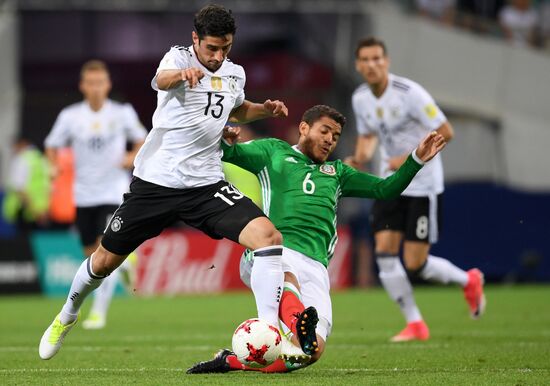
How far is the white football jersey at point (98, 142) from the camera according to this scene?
12625 mm

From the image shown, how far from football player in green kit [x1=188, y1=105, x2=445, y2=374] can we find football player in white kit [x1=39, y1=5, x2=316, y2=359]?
26 centimetres

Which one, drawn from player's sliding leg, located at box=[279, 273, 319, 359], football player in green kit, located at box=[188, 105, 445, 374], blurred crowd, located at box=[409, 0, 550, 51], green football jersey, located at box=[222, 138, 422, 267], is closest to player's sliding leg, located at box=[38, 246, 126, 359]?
football player in green kit, located at box=[188, 105, 445, 374]

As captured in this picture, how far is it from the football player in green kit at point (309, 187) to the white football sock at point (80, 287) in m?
0.99

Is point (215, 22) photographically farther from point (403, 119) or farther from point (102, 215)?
point (102, 215)

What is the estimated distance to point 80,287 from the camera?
26.4 feet

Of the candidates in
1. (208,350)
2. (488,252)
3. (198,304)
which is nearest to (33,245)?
(198,304)

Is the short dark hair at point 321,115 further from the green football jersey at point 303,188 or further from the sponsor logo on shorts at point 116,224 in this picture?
the sponsor logo on shorts at point 116,224

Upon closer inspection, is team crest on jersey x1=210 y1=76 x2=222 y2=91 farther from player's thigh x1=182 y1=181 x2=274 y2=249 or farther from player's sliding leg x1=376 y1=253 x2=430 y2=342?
player's sliding leg x1=376 y1=253 x2=430 y2=342

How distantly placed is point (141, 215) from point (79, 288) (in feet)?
2.70

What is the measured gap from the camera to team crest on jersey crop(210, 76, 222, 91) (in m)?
7.62

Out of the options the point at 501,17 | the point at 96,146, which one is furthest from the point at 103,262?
the point at 501,17

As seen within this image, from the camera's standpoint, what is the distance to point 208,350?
30.8ft

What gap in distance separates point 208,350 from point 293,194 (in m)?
2.03

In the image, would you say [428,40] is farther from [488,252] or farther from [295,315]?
[295,315]
